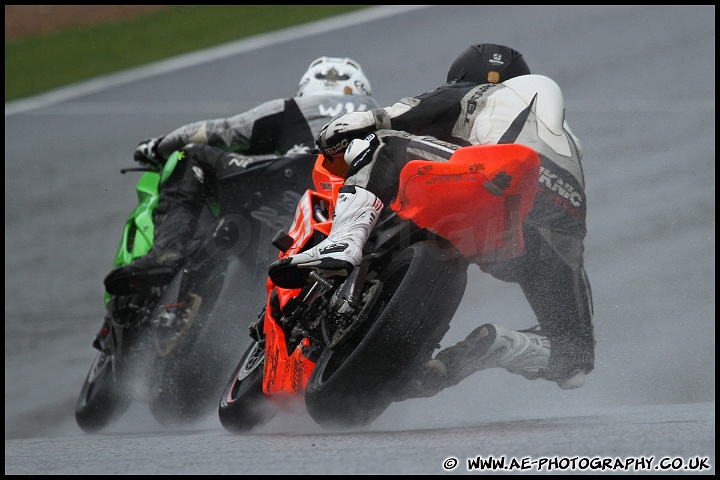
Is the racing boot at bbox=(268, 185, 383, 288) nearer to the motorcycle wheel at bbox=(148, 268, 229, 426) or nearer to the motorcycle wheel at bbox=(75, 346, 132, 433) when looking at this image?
the motorcycle wheel at bbox=(148, 268, 229, 426)

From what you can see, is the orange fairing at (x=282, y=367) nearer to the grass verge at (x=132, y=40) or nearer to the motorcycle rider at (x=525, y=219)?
the motorcycle rider at (x=525, y=219)

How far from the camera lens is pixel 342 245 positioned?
3.66 m

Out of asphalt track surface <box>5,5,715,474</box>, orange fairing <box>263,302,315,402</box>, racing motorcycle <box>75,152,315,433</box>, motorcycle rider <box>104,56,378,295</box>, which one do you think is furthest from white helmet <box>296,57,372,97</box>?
orange fairing <box>263,302,315,402</box>

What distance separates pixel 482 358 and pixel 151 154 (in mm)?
2260

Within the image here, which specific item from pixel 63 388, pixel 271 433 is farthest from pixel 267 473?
pixel 63 388

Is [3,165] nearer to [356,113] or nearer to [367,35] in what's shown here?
[367,35]

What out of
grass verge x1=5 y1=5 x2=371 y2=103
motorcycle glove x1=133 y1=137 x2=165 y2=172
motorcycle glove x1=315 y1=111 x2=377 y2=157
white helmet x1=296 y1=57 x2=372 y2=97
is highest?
motorcycle glove x1=315 y1=111 x2=377 y2=157

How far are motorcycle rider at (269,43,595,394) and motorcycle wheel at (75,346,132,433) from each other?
1.91m

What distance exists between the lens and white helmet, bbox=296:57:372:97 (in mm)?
5414

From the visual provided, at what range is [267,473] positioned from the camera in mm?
2920

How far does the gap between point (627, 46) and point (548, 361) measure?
20.8 ft

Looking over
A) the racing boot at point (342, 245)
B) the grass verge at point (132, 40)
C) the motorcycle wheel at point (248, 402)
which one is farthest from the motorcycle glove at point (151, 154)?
the grass verge at point (132, 40)

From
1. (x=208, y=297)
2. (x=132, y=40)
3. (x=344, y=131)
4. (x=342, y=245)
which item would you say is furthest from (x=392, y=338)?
(x=132, y=40)

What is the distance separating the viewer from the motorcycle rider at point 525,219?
374cm
